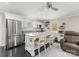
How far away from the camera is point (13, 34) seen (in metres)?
4.26

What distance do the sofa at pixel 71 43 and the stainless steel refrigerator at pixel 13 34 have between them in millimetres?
2179

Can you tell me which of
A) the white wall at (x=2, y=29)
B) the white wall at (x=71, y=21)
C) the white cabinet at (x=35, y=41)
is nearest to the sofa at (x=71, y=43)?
the white wall at (x=71, y=21)

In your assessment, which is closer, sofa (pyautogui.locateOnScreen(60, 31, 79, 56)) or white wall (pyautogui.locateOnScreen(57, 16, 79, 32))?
white wall (pyautogui.locateOnScreen(57, 16, 79, 32))

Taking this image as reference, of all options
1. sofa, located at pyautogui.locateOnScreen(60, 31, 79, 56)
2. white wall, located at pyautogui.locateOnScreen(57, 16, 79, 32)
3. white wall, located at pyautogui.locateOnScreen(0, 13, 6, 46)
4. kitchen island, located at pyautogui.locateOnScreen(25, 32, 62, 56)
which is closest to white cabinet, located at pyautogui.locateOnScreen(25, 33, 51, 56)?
kitchen island, located at pyautogui.locateOnScreen(25, 32, 62, 56)

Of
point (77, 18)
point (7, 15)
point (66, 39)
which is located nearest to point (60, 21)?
point (77, 18)

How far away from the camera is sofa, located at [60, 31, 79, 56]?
11.5 feet

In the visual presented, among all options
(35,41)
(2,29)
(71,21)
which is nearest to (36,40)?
(35,41)

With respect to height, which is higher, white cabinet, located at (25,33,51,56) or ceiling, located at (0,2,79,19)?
ceiling, located at (0,2,79,19)

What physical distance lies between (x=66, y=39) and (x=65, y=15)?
6.00ft

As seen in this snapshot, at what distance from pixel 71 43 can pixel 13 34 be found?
304 centimetres

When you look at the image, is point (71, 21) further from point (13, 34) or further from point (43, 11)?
point (13, 34)

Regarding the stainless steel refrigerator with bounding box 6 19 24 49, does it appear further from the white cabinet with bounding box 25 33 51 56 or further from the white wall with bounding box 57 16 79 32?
the white wall with bounding box 57 16 79 32

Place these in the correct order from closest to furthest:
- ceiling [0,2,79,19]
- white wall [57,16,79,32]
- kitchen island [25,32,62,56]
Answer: ceiling [0,2,79,19], white wall [57,16,79,32], kitchen island [25,32,62,56]

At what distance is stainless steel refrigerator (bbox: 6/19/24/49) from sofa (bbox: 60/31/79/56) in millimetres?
2179
